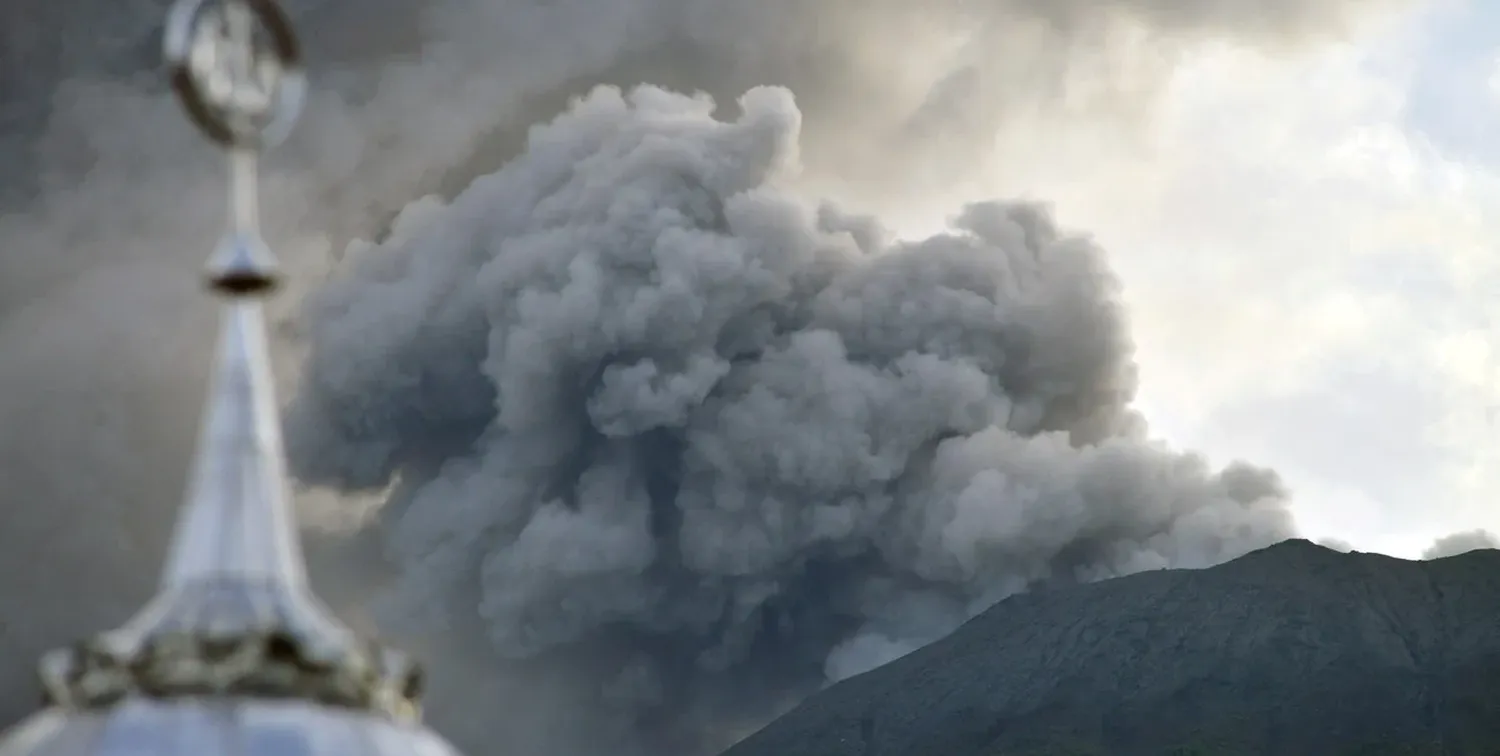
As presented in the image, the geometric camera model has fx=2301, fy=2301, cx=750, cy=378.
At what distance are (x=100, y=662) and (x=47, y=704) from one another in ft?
1.97

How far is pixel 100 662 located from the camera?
10516 millimetres

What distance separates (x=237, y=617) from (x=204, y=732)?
2.52 ft

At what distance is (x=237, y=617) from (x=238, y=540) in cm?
45

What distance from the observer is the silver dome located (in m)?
10.4

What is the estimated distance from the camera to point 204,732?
10.2 m

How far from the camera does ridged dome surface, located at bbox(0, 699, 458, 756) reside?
10.2 m

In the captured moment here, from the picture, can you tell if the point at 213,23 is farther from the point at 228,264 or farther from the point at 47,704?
the point at 47,704

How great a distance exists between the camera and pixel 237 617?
10859 millimetres

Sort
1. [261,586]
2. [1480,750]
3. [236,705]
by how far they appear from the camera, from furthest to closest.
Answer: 1. [1480,750]
2. [261,586]
3. [236,705]

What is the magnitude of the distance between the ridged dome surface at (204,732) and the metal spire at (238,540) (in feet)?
0.23

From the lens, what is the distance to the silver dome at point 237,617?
1042cm

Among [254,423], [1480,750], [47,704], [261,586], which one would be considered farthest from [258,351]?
[1480,750]

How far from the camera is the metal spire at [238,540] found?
414 inches

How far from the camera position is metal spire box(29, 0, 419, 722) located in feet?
34.5
